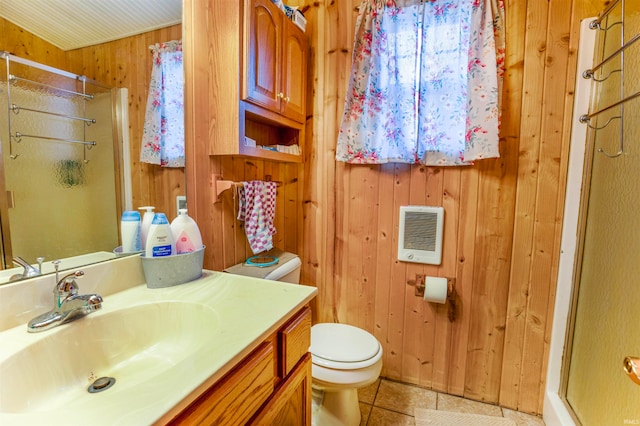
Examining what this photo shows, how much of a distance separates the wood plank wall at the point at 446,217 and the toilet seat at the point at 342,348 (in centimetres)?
34

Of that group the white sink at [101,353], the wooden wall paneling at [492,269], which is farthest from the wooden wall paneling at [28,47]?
the wooden wall paneling at [492,269]

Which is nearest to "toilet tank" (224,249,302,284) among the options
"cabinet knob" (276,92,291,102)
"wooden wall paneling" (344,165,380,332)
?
"wooden wall paneling" (344,165,380,332)

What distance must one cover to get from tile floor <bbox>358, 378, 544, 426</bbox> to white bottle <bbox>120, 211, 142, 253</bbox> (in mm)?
1347

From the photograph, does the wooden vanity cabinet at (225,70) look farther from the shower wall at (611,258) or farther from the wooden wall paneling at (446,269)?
the shower wall at (611,258)

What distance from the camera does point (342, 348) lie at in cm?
142

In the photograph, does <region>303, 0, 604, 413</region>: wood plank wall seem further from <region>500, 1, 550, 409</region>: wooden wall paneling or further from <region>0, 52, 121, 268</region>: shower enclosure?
<region>0, 52, 121, 268</region>: shower enclosure

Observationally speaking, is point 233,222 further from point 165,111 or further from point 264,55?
point 264,55

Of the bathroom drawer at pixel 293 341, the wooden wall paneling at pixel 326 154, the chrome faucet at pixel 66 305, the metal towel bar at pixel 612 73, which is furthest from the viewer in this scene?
the wooden wall paneling at pixel 326 154

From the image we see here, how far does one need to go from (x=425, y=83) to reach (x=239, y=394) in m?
1.56

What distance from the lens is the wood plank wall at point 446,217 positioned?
141 centimetres

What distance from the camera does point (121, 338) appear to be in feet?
2.74

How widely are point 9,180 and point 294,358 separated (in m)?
0.88

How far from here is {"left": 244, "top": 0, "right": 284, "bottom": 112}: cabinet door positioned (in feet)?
4.15

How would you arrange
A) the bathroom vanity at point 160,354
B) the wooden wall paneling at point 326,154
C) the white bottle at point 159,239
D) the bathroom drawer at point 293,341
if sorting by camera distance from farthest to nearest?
the wooden wall paneling at point 326,154
the white bottle at point 159,239
the bathroom drawer at point 293,341
the bathroom vanity at point 160,354
